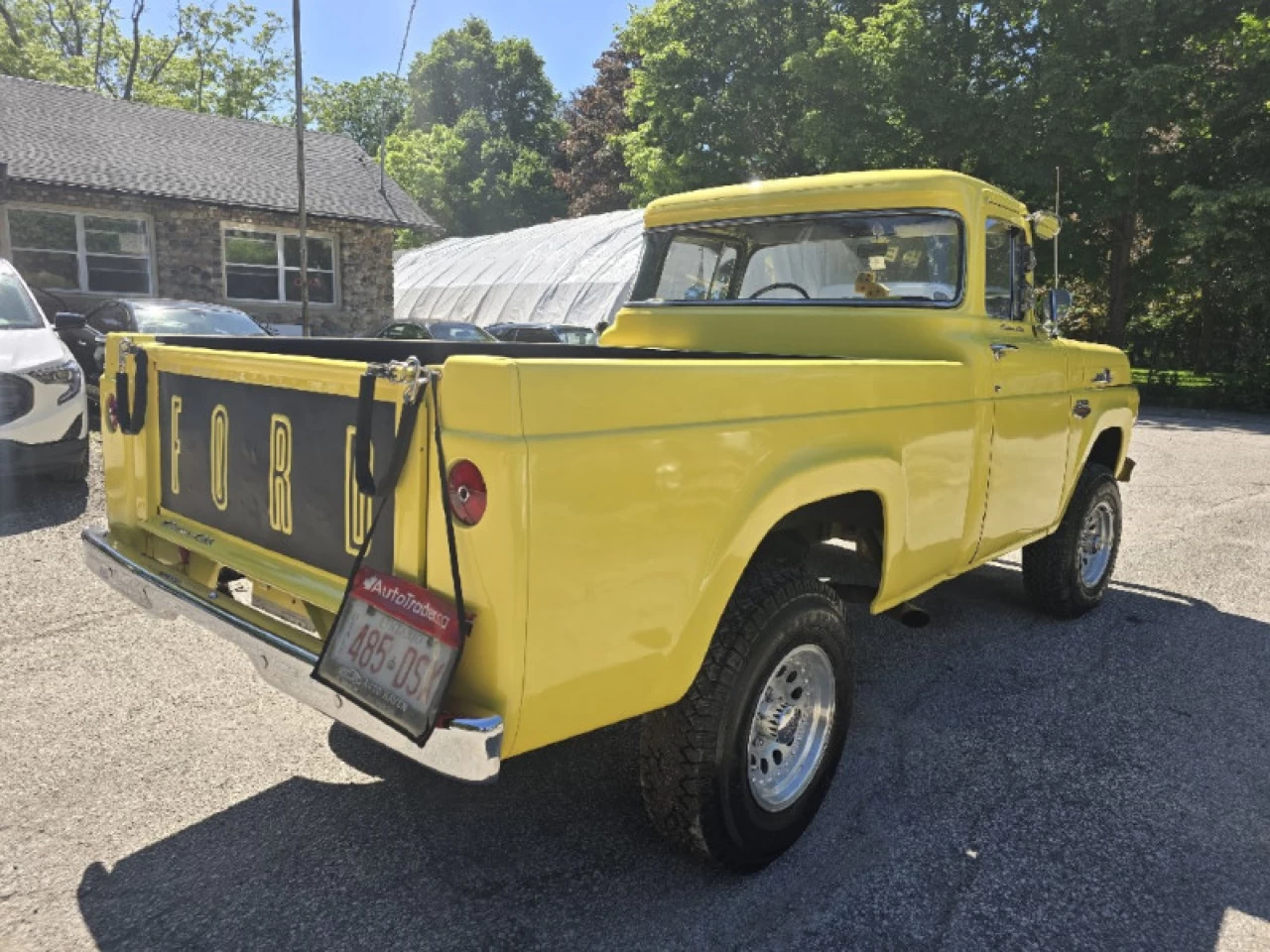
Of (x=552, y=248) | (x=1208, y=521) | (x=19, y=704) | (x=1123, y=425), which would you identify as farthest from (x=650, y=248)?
(x=552, y=248)

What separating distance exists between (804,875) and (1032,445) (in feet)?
7.75

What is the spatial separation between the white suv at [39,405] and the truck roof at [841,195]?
191 inches

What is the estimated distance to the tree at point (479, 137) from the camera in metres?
54.6

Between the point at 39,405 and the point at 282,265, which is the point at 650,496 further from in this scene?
the point at 282,265

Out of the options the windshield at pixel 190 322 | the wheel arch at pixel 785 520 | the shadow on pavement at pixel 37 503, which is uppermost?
the windshield at pixel 190 322

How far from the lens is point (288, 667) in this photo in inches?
91.0

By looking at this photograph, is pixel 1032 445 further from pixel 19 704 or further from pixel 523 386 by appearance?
pixel 19 704

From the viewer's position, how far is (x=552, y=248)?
26.5m

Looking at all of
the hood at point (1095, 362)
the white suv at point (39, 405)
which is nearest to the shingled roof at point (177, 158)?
the white suv at point (39, 405)

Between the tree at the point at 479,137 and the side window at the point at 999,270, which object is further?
the tree at the point at 479,137

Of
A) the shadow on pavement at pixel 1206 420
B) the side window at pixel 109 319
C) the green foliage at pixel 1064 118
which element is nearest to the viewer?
the side window at pixel 109 319

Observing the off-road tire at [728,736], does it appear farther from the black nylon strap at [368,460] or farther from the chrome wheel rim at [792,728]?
the black nylon strap at [368,460]

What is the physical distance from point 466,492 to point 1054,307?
11.9 feet

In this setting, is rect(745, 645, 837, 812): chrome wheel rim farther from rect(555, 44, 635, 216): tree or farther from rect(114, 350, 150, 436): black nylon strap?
rect(555, 44, 635, 216): tree
